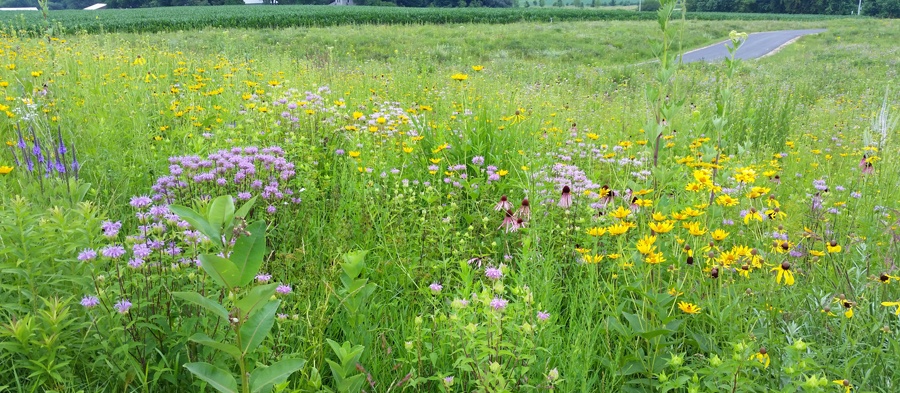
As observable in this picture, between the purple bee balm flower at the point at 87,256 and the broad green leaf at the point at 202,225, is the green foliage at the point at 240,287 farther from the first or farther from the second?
the purple bee balm flower at the point at 87,256

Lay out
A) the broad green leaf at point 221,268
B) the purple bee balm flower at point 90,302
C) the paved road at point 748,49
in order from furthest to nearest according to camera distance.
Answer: the paved road at point 748,49
the purple bee balm flower at point 90,302
the broad green leaf at point 221,268

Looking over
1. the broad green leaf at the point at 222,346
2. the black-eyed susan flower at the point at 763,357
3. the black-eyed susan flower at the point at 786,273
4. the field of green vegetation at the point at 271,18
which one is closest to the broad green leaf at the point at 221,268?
the broad green leaf at the point at 222,346

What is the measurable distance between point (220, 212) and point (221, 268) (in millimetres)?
102

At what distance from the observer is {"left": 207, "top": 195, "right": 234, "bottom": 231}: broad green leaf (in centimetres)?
97

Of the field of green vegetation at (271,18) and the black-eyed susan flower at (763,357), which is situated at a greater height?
the field of green vegetation at (271,18)

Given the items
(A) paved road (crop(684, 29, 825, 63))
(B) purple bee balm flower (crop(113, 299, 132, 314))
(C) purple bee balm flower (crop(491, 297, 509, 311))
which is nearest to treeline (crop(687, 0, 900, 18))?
(A) paved road (crop(684, 29, 825, 63))

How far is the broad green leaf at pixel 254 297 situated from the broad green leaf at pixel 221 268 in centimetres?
4

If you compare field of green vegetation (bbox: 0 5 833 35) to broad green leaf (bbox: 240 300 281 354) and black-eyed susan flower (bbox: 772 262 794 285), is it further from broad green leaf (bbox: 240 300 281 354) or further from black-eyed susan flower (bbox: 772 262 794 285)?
black-eyed susan flower (bbox: 772 262 794 285)

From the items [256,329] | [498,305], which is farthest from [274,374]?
[498,305]

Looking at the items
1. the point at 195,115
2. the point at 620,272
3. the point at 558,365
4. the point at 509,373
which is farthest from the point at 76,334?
the point at 195,115

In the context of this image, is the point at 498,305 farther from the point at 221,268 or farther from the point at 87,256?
the point at 87,256

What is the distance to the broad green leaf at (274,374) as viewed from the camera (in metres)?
1.13

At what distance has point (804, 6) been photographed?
6662 cm

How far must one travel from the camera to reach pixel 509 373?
5.55 ft
